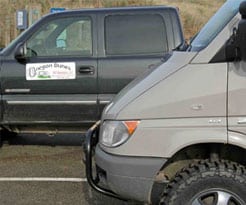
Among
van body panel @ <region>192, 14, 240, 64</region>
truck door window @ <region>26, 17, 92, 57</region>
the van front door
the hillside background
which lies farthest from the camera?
the hillside background

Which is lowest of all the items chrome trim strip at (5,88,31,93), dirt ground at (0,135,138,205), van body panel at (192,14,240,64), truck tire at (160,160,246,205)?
dirt ground at (0,135,138,205)

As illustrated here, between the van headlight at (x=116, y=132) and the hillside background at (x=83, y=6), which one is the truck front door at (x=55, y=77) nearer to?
the van headlight at (x=116, y=132)

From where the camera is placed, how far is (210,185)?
150 inches

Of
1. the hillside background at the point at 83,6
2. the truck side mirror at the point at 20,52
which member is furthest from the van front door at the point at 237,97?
the hillside background at the point at 83,6

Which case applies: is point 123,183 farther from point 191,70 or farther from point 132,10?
point 132,10

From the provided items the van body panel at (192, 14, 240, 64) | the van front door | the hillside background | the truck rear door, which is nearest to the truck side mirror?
the truck rear door

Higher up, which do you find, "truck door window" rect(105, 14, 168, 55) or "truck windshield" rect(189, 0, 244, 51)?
"truck windshield" rect(189, 0, 244, 51)

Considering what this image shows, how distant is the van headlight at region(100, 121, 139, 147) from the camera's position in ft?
12.8

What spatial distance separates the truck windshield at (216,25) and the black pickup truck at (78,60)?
2644 millimetres

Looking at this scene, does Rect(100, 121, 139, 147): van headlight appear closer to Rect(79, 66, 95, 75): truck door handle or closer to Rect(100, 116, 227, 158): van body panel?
Rect(100, 116, 227, 158): van body panel

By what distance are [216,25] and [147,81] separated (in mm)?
791

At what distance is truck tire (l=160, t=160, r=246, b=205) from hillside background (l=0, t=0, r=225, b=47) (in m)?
14.1

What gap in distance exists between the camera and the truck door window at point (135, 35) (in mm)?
7270

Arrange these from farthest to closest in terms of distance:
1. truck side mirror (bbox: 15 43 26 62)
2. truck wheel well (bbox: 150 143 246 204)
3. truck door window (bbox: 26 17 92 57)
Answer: truck door window (bbox: 26 17 92 57)
truck side mirror (bbox: 15 43 26 62)
truck wheel well (bbox: 150 143 246 204)
